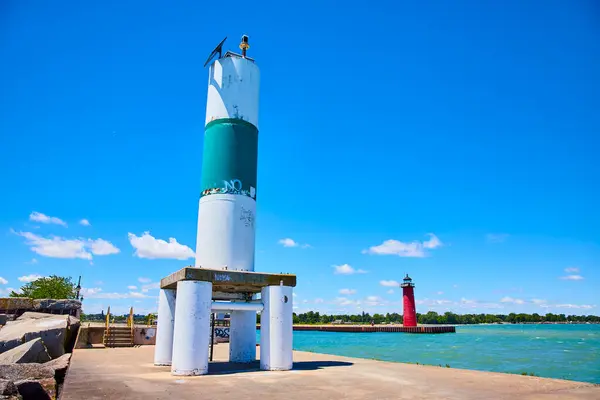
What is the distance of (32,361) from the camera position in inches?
680

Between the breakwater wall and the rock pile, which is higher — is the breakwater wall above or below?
below

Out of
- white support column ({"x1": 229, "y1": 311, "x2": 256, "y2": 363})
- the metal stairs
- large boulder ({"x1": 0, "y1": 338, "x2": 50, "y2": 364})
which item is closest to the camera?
large boulder ({"x1": 0, "y1": 338, "x2": 50, "y2": 364})

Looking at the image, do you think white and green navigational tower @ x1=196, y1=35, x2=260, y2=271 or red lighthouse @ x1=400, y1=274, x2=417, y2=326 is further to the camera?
red lighthouse @ x1=400, y1=274, x2=417, y2=326

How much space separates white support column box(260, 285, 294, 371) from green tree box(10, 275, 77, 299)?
62.7m

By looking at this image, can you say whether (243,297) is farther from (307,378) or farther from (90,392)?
(90,392)

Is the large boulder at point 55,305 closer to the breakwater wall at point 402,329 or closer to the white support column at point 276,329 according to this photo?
the white support column at point 276,329

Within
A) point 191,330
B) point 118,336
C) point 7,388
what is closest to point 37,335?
point 191,330

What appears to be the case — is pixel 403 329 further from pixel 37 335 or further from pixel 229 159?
pixel 229 159

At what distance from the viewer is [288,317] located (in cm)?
1689

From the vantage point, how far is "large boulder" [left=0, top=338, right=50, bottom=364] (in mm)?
16312

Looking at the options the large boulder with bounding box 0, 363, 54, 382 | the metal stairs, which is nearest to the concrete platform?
the large boulder with bounding box 0, 363, 54, 382

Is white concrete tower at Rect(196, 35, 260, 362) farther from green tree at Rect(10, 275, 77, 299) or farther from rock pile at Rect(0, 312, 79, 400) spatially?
green tree at Rect(10, 275, 77, 299)

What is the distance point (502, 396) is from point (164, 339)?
1320 centimetres

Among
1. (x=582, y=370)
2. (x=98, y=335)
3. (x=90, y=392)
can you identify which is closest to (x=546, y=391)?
(x=90, y=392)
